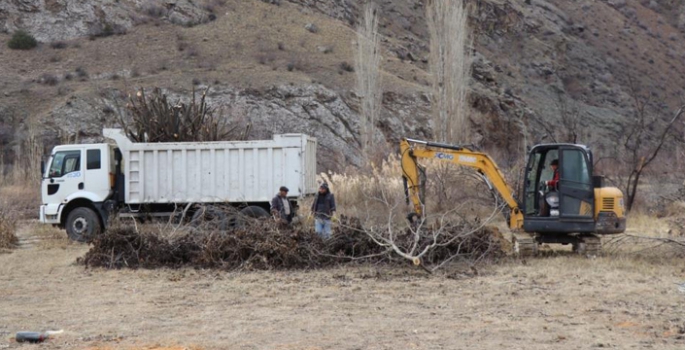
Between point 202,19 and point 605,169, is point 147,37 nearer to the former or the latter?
point 202,19

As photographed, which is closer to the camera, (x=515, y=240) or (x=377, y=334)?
(x=377, y=334)

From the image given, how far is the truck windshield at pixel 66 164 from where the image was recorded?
65.6 feet

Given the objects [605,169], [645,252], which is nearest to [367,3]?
[605,169]

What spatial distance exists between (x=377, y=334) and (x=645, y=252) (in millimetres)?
8572

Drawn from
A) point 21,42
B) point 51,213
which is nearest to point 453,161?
point 51,213

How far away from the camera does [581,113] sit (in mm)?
57250

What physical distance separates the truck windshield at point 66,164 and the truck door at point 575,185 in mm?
11210

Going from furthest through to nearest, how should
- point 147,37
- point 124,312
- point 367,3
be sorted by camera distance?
point 367,3
point 147,37
point 124,312

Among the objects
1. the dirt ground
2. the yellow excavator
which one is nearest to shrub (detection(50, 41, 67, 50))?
the dirt ground

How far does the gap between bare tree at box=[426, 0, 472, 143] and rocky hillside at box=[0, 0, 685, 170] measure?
4.90m

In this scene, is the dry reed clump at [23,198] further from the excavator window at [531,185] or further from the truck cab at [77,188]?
the excavator window at [531,185]

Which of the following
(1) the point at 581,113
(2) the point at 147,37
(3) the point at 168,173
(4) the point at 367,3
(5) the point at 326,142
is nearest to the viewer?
(3) the point at 168,173

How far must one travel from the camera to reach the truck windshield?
65.6 feet

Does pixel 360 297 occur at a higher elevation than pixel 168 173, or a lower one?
lower
